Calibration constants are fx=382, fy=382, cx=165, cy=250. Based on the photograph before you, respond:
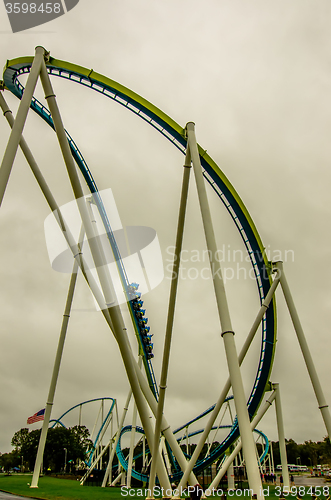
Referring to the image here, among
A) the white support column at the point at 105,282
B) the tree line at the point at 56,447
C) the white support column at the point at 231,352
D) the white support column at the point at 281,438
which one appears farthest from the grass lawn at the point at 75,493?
the tree line at the point at 56,447

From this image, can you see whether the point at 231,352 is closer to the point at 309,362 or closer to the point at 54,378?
the point at 309,362

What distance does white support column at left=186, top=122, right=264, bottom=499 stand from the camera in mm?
5930

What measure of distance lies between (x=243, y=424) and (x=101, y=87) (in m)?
9.65

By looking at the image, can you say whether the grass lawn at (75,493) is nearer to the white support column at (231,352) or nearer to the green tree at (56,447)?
the white support column at (231,352)

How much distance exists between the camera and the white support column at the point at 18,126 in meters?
6.35

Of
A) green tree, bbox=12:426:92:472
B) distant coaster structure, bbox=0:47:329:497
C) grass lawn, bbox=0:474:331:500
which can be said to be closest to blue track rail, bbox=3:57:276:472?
distant coaster structure, bbox=0:47:329:497

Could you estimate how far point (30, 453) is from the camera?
217 ft

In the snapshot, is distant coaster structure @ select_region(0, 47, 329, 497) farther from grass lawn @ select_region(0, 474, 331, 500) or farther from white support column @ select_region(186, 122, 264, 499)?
grass lawn @ select_region(0, 474, 331, 500)

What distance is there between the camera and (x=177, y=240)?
922 centimetres

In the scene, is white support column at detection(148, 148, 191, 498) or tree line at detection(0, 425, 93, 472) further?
tree line at detection(0, 425, 93, 472)

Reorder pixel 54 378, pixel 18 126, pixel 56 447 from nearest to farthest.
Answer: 1. pixel 18 126
2. pixel 54 378
3. pixel 56 447

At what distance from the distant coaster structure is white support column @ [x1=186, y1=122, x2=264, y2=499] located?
0.05 feet

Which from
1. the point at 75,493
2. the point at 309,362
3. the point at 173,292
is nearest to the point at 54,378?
the point at 173,292

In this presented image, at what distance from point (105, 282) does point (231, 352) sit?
110 inches
